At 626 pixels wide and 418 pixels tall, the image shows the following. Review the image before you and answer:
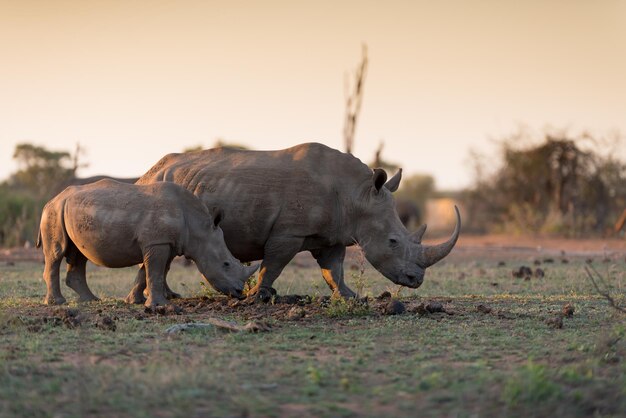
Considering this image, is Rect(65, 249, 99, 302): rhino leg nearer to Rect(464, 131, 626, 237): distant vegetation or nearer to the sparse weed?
the sparse weed

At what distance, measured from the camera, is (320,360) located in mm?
6625

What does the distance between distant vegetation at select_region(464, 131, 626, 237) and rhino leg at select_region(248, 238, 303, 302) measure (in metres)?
19.9

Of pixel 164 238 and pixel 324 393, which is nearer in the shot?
pixel 324 393

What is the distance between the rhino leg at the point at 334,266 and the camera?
10.7 m

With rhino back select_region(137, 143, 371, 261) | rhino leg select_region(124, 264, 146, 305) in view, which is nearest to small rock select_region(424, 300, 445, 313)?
rhino back select_region(137, 143, 371, 261)

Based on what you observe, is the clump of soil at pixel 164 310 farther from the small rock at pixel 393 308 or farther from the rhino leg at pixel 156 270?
the small rock at pixel 393 308

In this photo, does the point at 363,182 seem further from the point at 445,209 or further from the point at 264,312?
the point at 445,209

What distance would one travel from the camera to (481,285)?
13195 mm

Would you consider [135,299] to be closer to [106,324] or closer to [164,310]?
[164,310]

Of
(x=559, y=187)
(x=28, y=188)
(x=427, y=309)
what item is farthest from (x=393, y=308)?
(x=28, y=188)

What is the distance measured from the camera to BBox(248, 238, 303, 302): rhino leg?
9.95 metres

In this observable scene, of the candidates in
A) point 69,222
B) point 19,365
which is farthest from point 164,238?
point 19,365

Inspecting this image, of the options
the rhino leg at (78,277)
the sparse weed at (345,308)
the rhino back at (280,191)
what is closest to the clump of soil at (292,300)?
the rhino back at (280,191)

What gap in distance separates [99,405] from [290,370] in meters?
1.44
